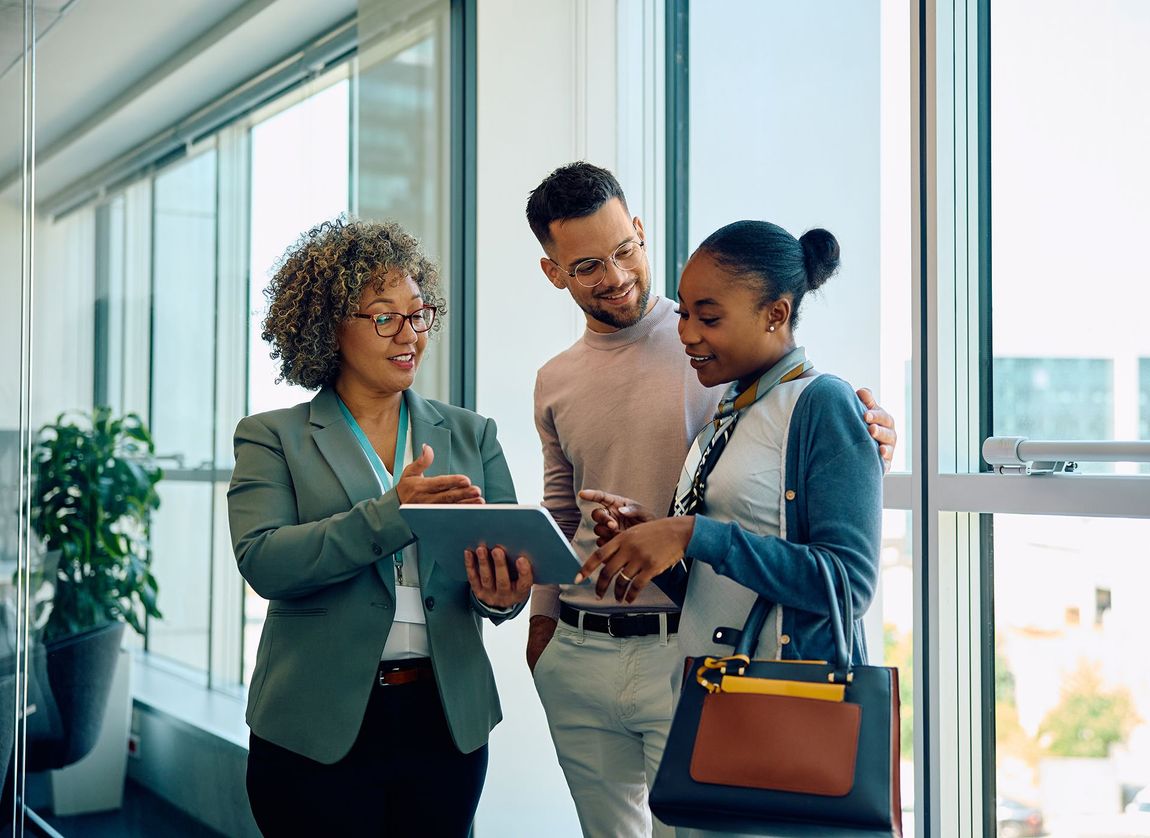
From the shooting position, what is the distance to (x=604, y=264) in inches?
76.5

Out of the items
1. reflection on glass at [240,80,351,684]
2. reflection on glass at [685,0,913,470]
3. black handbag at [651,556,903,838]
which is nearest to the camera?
black handbag at [651,556,903,838]

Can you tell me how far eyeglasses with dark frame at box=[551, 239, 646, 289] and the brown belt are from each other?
2.30 feet

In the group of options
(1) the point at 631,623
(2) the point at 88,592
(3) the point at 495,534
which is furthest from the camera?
(2) the point at 88,592

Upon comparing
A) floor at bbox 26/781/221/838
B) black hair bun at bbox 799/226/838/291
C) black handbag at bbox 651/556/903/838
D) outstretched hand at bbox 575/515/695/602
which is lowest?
floor at bbox 26/781/221/838

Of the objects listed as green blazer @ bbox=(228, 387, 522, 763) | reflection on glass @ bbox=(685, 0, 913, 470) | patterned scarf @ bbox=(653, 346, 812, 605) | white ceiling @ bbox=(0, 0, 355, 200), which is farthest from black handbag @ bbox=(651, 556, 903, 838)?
white ceiling @ bbox=(0, 0, 355, 200)

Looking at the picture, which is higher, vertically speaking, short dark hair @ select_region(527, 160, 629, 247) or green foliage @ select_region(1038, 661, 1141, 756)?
short dark hair @ select_region(527, 160, 629, 247)

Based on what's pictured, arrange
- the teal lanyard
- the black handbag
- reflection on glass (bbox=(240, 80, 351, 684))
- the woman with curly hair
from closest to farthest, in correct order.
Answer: the black handbag, the woman with curly hair, the teal lanyard, reflection on glass (bbox=(240, 80, 351, 684))

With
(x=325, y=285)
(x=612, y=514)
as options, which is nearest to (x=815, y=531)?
(x=612, y=514)

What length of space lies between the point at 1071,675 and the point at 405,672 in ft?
3.72

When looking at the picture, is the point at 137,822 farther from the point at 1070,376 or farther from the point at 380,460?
the point at 1070,376

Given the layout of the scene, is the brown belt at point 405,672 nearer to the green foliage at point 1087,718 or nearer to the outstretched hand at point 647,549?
the outstretched hand at point 647,549

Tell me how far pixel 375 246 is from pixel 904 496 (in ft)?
3.56

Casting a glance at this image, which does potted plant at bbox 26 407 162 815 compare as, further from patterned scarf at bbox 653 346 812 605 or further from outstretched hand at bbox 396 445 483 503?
patterned scarf at bbox 653 346 812 605

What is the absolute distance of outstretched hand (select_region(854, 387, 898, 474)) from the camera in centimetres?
154
